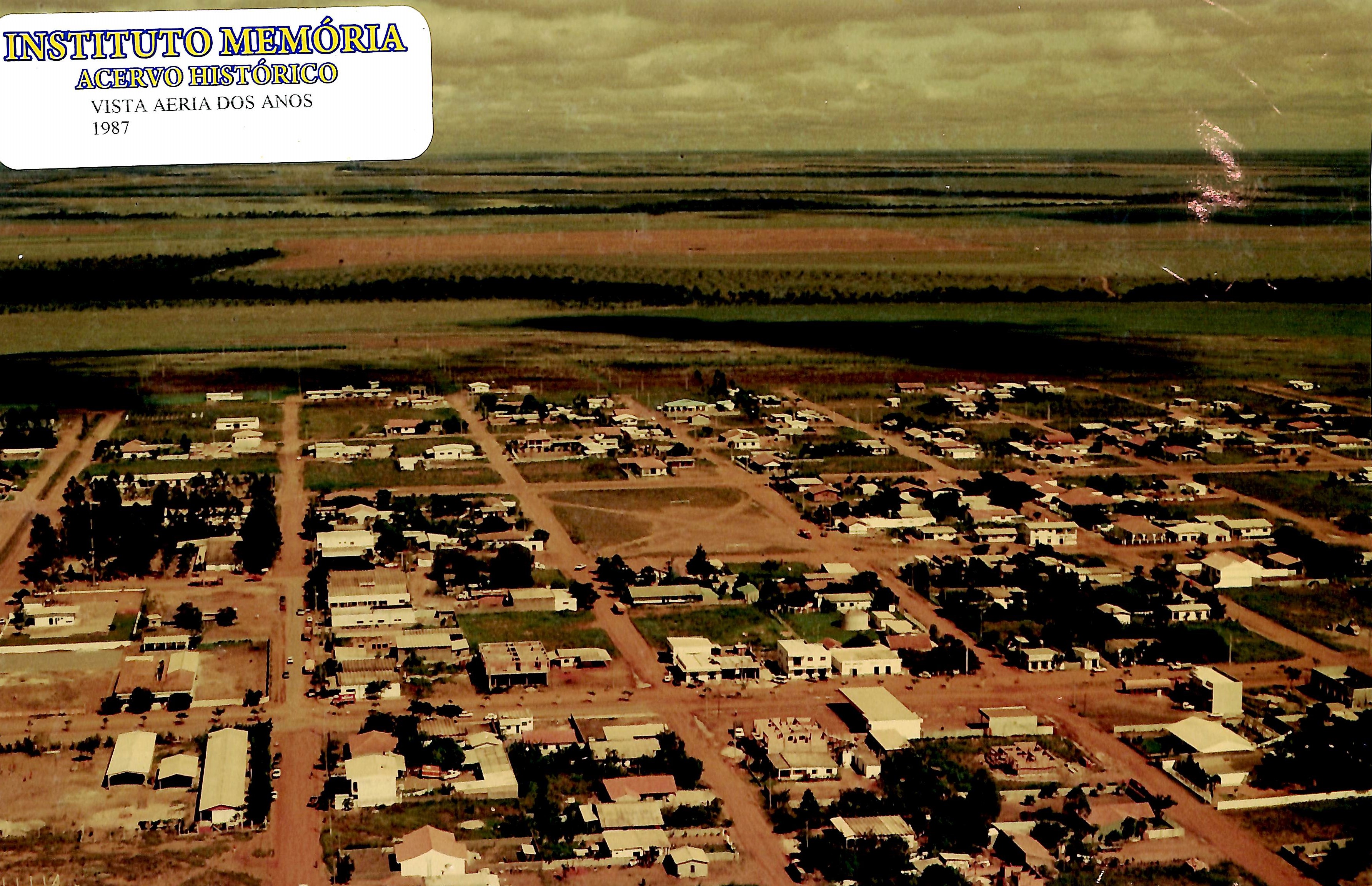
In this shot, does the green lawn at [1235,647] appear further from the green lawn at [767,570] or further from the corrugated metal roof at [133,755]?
the corrugated metal roof at [133,755]

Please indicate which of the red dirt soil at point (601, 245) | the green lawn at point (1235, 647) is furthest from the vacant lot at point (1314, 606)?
the red dirt soil at point (601, 245)

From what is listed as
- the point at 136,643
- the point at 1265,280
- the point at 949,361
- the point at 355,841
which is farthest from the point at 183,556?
the point at 1265,280

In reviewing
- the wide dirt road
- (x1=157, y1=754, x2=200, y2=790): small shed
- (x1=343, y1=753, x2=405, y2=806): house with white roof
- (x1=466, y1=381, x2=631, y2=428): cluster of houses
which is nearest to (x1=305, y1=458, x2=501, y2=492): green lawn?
the wide dirt road

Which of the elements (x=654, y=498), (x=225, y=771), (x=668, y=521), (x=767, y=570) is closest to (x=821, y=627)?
(x=767, y=570)

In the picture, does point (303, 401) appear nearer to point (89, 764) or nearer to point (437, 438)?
point (437, 438)

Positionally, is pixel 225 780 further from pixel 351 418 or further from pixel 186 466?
pixel 351 418
